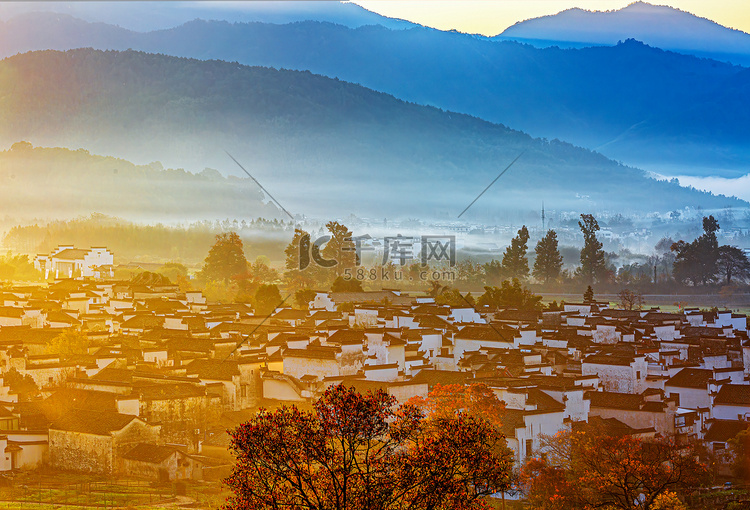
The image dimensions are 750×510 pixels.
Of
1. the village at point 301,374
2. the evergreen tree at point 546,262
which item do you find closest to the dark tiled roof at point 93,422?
the village at point 301,374

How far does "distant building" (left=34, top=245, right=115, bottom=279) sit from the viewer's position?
5051cm

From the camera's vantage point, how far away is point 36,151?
99.2m

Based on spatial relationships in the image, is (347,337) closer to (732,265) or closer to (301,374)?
(301,374)

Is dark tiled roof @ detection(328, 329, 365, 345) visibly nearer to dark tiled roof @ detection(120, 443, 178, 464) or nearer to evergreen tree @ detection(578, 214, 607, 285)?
dark tiled roof @ detection(120, 443, 178, 464)

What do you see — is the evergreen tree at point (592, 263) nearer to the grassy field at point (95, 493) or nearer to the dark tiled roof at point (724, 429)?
the dark tiled roof at point (724, 429)

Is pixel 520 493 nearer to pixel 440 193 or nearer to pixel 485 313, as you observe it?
pixel 485 313

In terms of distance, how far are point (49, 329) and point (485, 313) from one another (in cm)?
1461

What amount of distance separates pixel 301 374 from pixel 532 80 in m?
128

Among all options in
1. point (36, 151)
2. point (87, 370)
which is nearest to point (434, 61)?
point (36, 151)

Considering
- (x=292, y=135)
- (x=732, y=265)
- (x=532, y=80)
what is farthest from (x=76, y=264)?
(x=532, y=80)

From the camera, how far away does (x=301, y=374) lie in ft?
78.6

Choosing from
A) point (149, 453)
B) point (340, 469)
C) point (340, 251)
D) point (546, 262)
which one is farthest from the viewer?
point (546, 262)

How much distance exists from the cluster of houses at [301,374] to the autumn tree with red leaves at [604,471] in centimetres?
83

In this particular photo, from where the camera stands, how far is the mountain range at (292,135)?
10881cm
